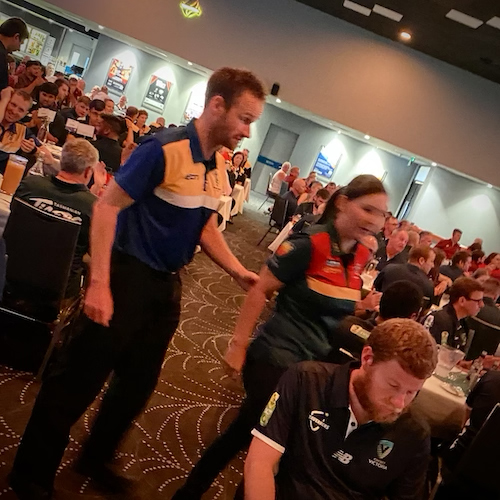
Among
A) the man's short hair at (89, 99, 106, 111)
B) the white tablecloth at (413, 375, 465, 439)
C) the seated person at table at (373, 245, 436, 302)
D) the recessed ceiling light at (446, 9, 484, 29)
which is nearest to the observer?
the white tablecloth at (413, 375, 465, 439)

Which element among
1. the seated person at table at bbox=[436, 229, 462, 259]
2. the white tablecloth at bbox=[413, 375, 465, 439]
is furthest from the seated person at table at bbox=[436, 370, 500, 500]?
the seated person at table at bbox=[436, 229, 462, 259]

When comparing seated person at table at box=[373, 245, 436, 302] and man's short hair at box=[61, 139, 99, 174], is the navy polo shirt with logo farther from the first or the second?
seated person at table at box=[373, 245, 436, 302]

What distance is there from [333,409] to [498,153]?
936cm

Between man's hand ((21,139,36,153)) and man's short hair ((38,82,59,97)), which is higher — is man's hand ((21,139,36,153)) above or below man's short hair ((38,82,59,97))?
below

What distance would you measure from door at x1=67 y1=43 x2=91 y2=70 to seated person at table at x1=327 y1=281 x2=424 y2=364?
18.8m

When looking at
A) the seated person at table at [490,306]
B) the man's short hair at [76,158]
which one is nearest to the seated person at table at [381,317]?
the man's short hair at [76,158]

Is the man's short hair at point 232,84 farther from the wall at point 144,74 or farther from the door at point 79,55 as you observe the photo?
the door at point 79,55

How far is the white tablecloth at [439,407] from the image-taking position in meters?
3.13

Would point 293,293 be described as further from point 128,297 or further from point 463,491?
point 463,491

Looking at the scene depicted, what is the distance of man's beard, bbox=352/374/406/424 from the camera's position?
5.01 feet

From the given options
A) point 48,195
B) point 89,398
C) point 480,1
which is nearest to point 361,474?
point 89,398

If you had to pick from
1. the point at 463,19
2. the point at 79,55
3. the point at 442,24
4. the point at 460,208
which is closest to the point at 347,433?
the point at 463,19

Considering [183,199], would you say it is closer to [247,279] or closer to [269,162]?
[247,279]

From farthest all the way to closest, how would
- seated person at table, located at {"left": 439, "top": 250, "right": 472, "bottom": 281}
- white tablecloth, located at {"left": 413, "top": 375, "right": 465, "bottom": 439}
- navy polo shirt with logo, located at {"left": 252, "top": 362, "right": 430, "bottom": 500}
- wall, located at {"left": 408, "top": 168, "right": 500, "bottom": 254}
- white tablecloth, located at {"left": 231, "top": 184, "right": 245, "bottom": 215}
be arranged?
1. wall, located at {"left": 408, "top": 168, "right": 500, "bottom": 254}
2. white tablecloth, located at {"left": 231, "top": 184, "right": 245, "bottom": 215}
3. seated person at table, located at {"left": 439, "top": 250, "right": 472, "bottom": 281}
4. white tablecloth, located at {"left": 413, "top": 375, "right": 465, "bottom": 439}
5. navy polo shirt with logo, located at {"left": 252, "top": 362, "right": 430, "bottom": 500}
